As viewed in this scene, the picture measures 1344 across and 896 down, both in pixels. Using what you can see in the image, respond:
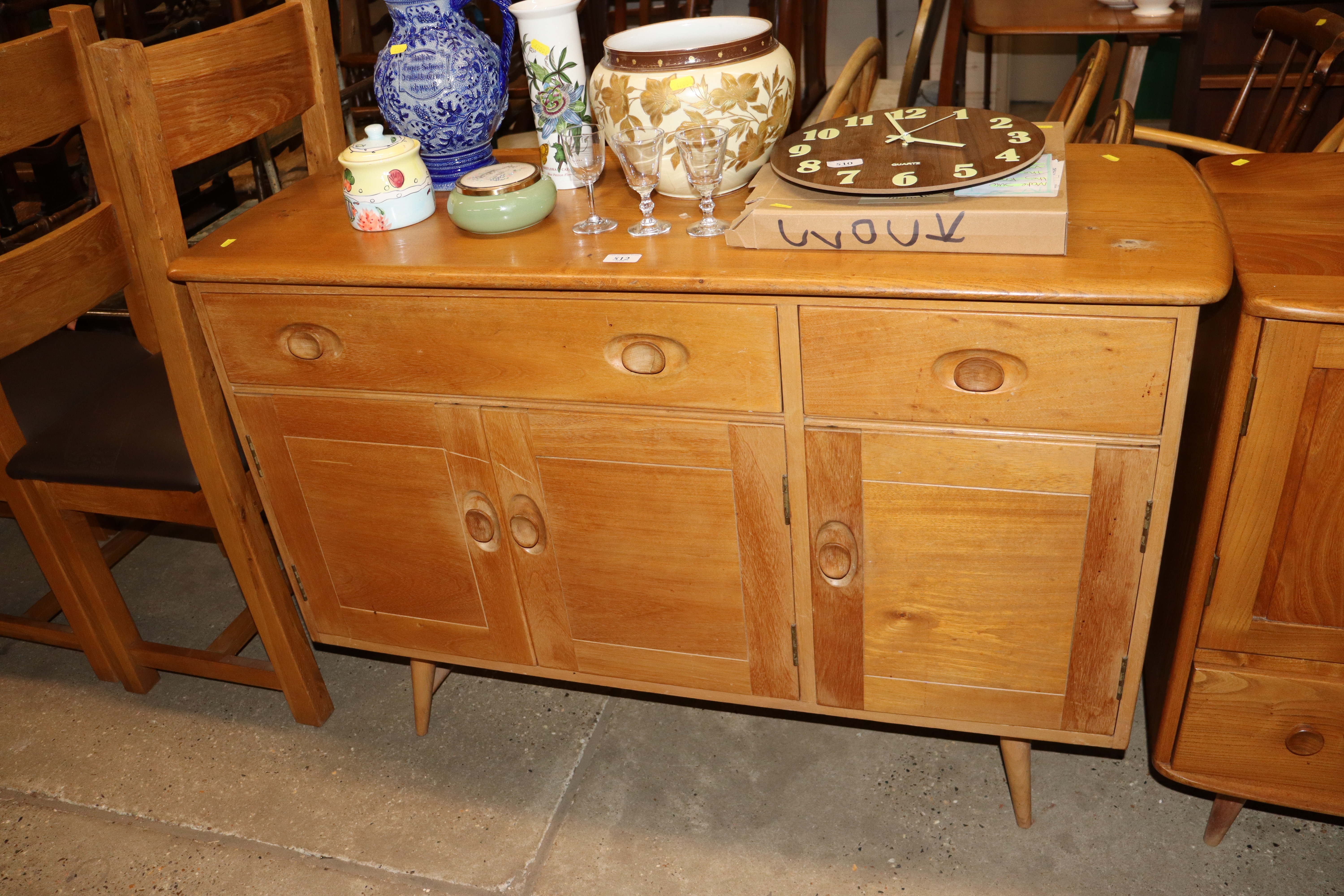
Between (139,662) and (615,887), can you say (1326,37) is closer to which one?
(615,887)

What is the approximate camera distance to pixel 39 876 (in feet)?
5.05

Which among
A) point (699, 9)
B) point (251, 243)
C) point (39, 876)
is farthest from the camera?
point (699, 9)

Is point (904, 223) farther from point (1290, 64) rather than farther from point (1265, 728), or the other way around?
point (1290, 64)

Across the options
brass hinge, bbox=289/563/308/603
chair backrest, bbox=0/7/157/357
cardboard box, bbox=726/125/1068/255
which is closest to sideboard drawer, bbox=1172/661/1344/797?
cardboard box, bbox=726/125/1068/255

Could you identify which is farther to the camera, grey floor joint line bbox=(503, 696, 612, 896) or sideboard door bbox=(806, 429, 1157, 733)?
grey floor joint line bbox=(503, 696, 612, 896)

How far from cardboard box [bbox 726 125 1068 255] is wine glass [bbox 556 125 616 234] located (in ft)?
0.63

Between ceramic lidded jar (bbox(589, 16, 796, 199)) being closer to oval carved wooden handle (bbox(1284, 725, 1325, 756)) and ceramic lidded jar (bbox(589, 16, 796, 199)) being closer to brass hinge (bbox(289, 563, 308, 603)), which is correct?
brass hinge (bbox(289, 563, 308, 603))

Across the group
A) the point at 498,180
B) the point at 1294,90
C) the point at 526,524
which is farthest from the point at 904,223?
the point at 1294,90

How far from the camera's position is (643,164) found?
48.9 inches

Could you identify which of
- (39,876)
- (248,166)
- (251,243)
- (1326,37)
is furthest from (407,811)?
(248,166)

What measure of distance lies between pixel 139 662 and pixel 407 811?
61 cm

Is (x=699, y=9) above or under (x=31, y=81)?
under

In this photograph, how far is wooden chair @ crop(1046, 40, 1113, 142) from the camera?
5.19ft

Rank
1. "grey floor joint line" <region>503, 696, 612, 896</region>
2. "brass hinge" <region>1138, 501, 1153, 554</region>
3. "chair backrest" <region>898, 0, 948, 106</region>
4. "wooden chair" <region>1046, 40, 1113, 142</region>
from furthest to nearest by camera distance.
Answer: "chair backrest" <region>898, 0, 948, 106</region>
"wooden chair" <region>1046, 40, 1113, 142</region>
"grey floor joint line" <region>503, 696, 612, 896</region>
"brass hinge" <region>1138, 501, 1153, 554</region>
